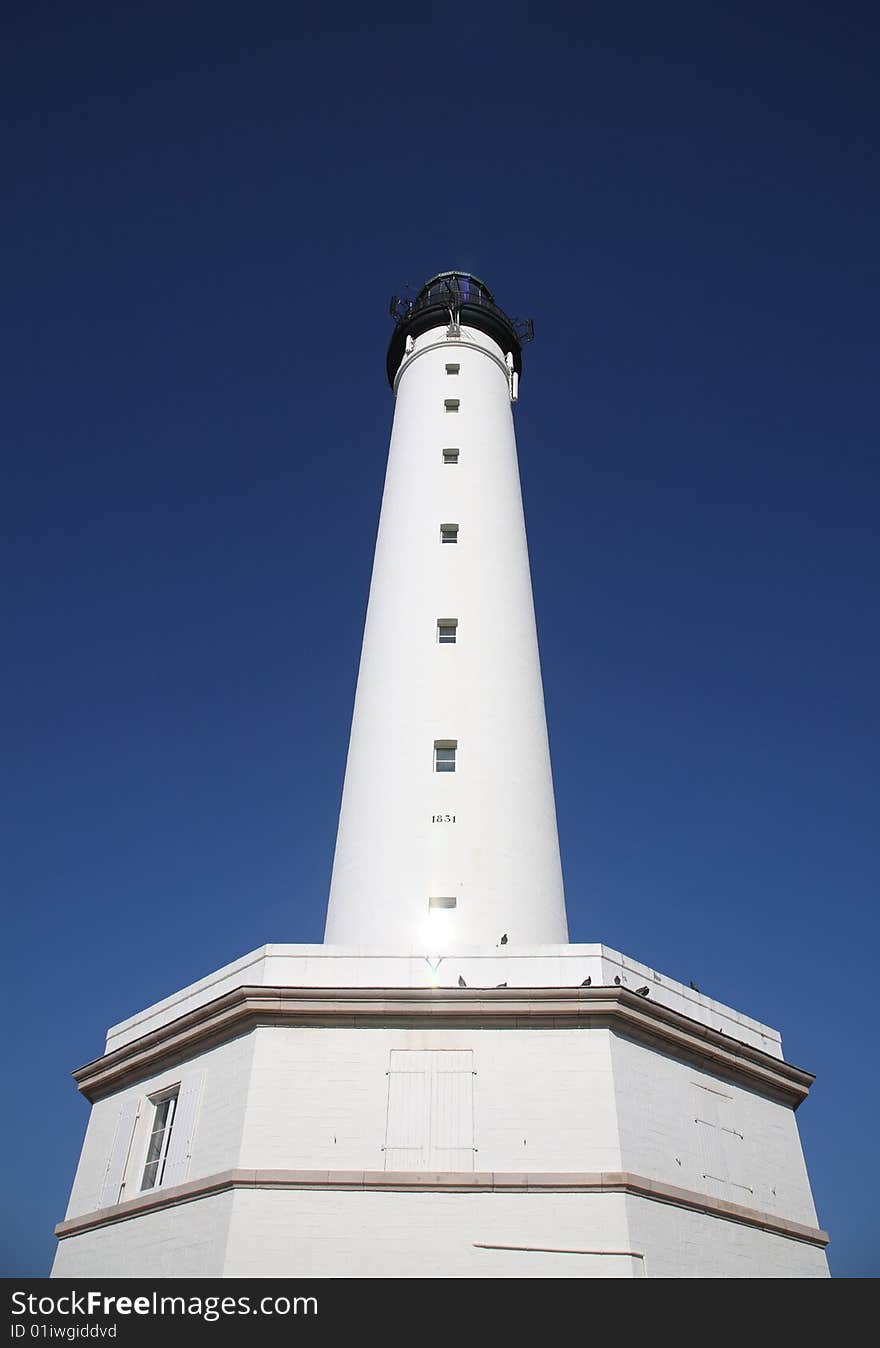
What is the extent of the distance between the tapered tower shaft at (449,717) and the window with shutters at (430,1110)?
1.96 m

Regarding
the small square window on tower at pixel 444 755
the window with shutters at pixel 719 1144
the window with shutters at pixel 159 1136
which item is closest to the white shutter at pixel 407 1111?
the window with shutters at pixel 159 1136

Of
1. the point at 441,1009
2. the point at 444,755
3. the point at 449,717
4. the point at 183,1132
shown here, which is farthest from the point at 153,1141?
the point at 449,717

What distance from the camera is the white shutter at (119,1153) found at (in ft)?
54.1

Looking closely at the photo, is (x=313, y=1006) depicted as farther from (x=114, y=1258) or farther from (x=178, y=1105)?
(x=114, y=1258)

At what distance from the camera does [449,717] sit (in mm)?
21812

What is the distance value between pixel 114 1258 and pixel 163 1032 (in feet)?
11.2

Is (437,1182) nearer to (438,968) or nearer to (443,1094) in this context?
(443,1094)

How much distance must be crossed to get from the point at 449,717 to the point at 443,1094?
887 cm

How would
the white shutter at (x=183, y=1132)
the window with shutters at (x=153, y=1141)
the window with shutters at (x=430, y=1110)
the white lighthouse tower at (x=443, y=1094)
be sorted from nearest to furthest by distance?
the white lighthouse tower at (x=443, y=1094)
the window with shutters at (x=430, y=1110)
the white shutter at (x=183, y=1132)
the window with shutters at (x=153, y=1141)

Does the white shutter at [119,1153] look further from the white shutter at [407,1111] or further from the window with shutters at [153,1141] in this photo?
the white shutter at [407,1111]

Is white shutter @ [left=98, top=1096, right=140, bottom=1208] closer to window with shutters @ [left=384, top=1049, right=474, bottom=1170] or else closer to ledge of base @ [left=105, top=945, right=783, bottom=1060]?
ledge of base @ [left=105, top=945, right=783, bottom=1060]

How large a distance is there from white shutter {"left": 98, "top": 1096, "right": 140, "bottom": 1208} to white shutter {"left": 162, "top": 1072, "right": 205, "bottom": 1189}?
1210mm

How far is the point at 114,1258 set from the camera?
615 inches
